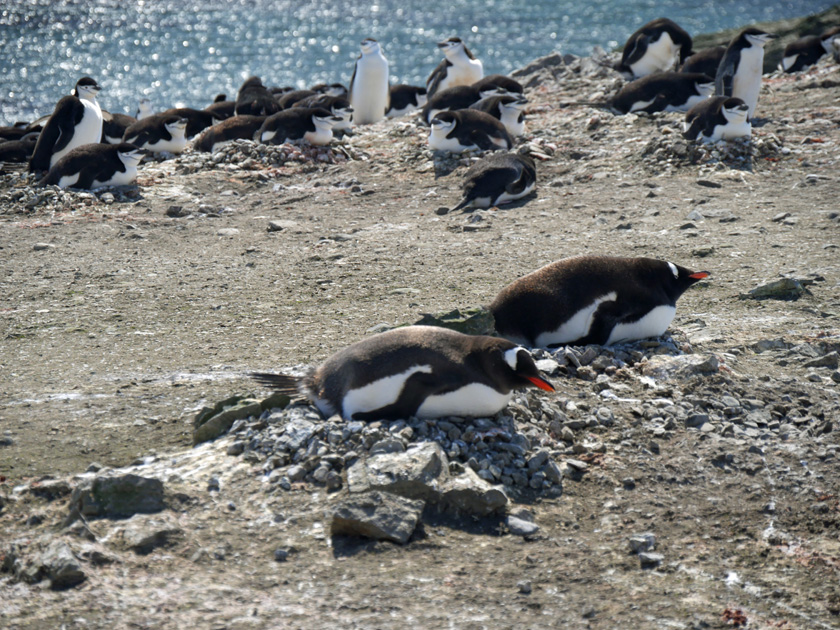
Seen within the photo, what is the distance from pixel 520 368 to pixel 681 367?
1.15 meters

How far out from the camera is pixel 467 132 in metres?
10.3

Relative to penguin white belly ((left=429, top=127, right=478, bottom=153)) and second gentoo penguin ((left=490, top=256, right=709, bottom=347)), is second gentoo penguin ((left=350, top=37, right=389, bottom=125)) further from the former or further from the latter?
second gentoo penguin ((left=490, top=256, right=709, bottom=347))

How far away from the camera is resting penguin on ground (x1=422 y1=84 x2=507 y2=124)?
12.3 meters

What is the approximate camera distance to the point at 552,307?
5.30 metres

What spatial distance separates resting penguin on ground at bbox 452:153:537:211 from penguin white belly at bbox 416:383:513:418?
477 cm

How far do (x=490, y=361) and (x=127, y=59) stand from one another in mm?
31754


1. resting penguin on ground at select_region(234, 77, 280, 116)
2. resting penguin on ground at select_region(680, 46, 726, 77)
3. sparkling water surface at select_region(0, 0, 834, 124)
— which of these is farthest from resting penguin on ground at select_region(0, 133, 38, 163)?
sparkling water surface at select_region(0, 0, 834, 124)

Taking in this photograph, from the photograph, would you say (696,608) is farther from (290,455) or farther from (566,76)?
(566,76)

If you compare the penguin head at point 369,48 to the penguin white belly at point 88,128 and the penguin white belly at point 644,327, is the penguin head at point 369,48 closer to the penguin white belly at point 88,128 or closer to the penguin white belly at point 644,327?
the penguin white belly at point 88,128

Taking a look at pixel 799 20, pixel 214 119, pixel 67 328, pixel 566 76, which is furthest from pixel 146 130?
pixel 799 20

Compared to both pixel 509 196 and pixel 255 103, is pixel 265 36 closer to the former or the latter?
pixel 255 103

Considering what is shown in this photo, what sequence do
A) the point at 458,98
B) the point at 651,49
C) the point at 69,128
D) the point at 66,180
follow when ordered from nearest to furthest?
the point at 66,180 → the point at 69,128 → the point at 458,98 → the point at 651,49

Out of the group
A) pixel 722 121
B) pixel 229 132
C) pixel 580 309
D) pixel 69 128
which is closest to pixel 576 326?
pixel 580 309

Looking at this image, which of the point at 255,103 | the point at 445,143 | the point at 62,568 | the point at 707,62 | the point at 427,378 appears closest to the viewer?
the point at 62,568
